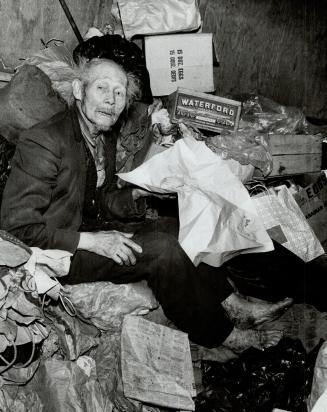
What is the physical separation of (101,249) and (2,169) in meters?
0.68

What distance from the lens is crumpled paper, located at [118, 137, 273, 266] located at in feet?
7.78

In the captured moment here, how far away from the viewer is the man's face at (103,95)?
2.63 meters

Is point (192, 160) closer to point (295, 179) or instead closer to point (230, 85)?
point (295, 179)

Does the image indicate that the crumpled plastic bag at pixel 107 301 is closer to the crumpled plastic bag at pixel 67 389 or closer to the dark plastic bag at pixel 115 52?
the crumpled plastic bag at pixel 67 389

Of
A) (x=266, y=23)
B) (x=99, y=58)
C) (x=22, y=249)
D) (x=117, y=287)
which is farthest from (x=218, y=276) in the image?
(x=266, y=23)

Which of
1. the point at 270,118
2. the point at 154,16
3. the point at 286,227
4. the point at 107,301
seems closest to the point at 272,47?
the point at 270,118

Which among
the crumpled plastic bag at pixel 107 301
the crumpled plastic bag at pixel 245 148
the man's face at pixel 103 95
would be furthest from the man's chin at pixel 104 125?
the crumpled plastic bag at pixel 107 301

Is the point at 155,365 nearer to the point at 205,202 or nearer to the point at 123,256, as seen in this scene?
the point at 123,256

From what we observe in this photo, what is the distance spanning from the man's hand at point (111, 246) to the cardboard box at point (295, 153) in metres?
1.39

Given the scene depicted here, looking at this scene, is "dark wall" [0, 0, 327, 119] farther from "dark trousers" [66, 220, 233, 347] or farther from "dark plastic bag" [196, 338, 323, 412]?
"dark plastic bag" [196, 338, 323, 412]

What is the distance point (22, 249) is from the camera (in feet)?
6.75

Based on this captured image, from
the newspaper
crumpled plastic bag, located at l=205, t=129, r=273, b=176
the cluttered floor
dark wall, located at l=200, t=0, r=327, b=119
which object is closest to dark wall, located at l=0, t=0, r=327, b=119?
dark wall, located at l=200, t=0, r=327, b=119

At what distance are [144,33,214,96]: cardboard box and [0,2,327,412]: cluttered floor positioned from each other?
0.04 ft

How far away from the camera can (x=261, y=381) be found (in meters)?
2.45
